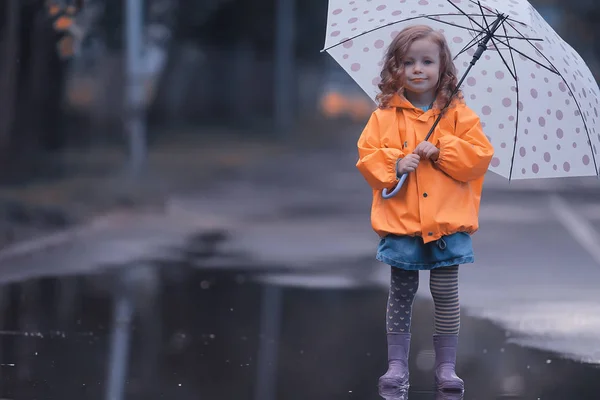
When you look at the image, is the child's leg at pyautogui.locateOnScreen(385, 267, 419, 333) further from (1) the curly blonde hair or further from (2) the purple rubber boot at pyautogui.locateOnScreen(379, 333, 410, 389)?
(1) the curly blonde hair

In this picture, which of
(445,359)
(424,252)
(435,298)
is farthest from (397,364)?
(424,252)

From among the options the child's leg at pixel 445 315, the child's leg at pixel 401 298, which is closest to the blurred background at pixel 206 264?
the child's leg at pixel 445 315

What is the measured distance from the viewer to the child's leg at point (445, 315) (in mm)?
5793

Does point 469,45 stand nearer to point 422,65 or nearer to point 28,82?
point 422,65

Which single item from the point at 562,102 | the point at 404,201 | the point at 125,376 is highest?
the point at 562,102

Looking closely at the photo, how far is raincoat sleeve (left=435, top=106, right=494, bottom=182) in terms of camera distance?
18.2 feet

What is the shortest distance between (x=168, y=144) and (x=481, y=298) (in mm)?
22845

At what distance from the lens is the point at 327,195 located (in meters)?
18.7

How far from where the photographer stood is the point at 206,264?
10.3 meters

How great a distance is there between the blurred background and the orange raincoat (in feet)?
2.39

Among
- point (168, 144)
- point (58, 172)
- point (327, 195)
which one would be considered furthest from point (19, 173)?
point (168, 144)

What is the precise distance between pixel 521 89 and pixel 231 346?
196 cm

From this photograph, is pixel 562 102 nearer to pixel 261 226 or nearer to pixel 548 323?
pixel 548 323

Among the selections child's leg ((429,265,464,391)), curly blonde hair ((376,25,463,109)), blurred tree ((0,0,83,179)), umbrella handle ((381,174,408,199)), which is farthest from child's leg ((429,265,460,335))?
blurred tree ((0,0,83,179))
